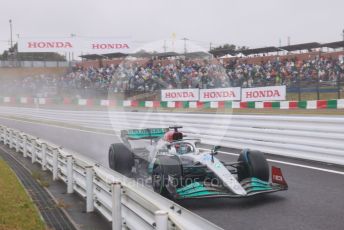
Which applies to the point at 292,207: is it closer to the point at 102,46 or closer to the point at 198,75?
the point at 198,75

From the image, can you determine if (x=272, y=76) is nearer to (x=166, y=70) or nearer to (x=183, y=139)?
(x=166, y=70)

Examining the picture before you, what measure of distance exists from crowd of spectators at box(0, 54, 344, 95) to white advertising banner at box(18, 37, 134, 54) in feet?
20.0

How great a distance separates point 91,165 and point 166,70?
4955 millimetres

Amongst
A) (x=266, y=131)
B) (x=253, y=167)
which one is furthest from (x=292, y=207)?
(x=266, y=131)

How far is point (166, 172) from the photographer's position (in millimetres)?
6938

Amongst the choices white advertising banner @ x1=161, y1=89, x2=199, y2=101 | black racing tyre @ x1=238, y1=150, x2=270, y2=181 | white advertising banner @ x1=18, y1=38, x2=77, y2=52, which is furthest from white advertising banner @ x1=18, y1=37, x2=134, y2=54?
black racing tyre @ x1=238, y1=150, x2=270, y2=181

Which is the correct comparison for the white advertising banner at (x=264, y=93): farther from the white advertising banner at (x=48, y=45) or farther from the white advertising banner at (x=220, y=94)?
the white advertising banner at (x=48, y=45)

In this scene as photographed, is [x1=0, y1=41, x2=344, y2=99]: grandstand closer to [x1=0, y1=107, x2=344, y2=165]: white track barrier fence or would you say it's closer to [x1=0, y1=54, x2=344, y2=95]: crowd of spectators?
[x1=0, y1=54, x2=344, y2=95]: crowd of spectators

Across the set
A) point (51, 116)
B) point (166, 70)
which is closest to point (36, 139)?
point (166, 70)

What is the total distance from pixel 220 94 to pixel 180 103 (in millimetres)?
2111

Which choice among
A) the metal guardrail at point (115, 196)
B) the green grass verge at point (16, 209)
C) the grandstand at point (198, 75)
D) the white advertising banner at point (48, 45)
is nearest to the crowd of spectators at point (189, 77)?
the grandstand at point (198, 75)

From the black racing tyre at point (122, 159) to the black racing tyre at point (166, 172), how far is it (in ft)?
5.55

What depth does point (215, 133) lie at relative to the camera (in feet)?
45.6

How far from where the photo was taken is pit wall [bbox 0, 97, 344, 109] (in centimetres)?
1549
